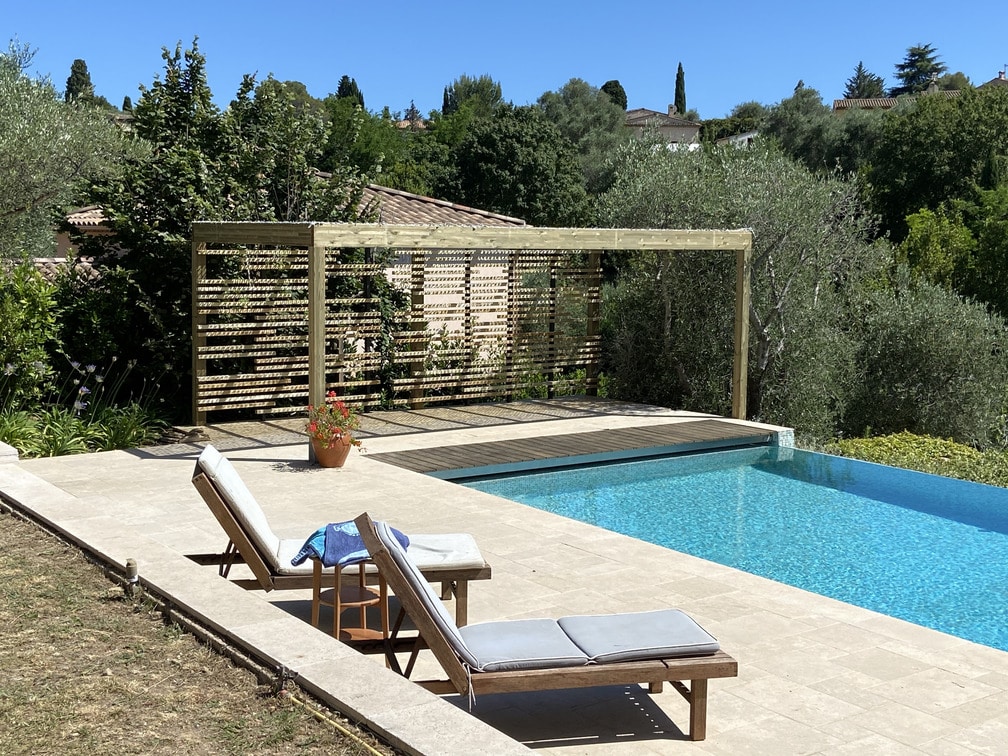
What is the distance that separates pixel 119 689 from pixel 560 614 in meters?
2.62

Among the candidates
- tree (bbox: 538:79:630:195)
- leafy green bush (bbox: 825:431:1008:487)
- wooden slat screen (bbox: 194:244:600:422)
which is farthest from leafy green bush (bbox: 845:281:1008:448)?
tree (bbox: 538:79:630:195)

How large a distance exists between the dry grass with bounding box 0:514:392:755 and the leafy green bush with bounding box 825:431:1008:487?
32.8 ft

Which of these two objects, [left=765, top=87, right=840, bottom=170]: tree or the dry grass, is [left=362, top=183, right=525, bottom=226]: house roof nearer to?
the dry grass

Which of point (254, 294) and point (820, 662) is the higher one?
point (254, 294)

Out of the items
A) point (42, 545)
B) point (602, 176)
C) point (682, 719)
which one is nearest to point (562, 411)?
point (42, 545)

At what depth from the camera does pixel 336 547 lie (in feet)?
18.9

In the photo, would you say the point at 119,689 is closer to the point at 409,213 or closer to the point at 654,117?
the point at 409,213

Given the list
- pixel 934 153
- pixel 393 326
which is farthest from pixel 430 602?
pixel 934 153

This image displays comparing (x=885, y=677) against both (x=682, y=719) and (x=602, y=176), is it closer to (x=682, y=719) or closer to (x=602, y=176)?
(x=682, y=719)

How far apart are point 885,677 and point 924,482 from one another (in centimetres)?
682

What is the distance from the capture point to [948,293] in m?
18.6

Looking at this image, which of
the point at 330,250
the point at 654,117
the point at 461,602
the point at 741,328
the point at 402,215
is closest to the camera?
the point at 461,602

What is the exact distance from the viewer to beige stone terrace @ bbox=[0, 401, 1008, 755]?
15.3ft

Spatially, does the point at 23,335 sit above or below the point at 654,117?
below
